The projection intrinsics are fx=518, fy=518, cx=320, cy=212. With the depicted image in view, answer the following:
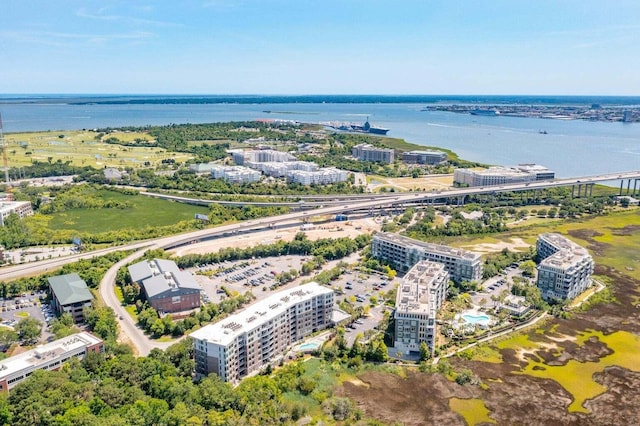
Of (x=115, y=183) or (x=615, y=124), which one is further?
(x=615, y=124)

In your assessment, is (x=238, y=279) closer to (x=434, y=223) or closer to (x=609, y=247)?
(x=434, y=223)

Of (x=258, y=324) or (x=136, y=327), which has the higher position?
(x=258, y=324)

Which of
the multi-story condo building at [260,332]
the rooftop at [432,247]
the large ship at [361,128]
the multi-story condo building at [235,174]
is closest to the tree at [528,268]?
the rooftop at [432,247]

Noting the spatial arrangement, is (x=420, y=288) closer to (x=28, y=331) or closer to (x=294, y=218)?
(x=28, y=331)

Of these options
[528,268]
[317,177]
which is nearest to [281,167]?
[317,177]

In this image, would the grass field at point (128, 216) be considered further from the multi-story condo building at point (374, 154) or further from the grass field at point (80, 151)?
the multi-story condo building at point (374, 154)

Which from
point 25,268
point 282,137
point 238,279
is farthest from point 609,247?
point 282,137
